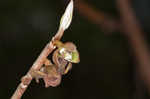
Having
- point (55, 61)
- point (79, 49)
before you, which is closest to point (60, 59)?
point (55, 61)

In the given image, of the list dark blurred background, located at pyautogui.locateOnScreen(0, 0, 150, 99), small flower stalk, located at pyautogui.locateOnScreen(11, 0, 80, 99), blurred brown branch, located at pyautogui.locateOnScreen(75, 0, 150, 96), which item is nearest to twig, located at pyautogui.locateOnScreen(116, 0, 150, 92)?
blurred brown branch, located at pyautogui.locateOnScreen(75, 0, 150, 96)

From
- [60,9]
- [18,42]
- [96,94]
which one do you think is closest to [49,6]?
[60,9]

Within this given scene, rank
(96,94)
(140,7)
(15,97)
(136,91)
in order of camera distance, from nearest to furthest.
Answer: (15,97) → (136,91) → (96,94) → (140,7)

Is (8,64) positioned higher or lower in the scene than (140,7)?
lower

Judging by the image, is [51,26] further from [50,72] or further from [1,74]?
[50,72]

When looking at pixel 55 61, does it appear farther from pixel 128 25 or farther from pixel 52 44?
pixel 128 25

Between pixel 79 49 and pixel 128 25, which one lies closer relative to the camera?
pixel 128 25

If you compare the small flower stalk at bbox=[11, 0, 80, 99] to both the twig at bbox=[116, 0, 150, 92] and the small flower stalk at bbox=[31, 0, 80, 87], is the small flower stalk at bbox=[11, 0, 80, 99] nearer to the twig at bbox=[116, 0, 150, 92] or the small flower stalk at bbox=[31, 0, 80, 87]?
the small flower stalk at bbox=[31, 0, 80, 87]
